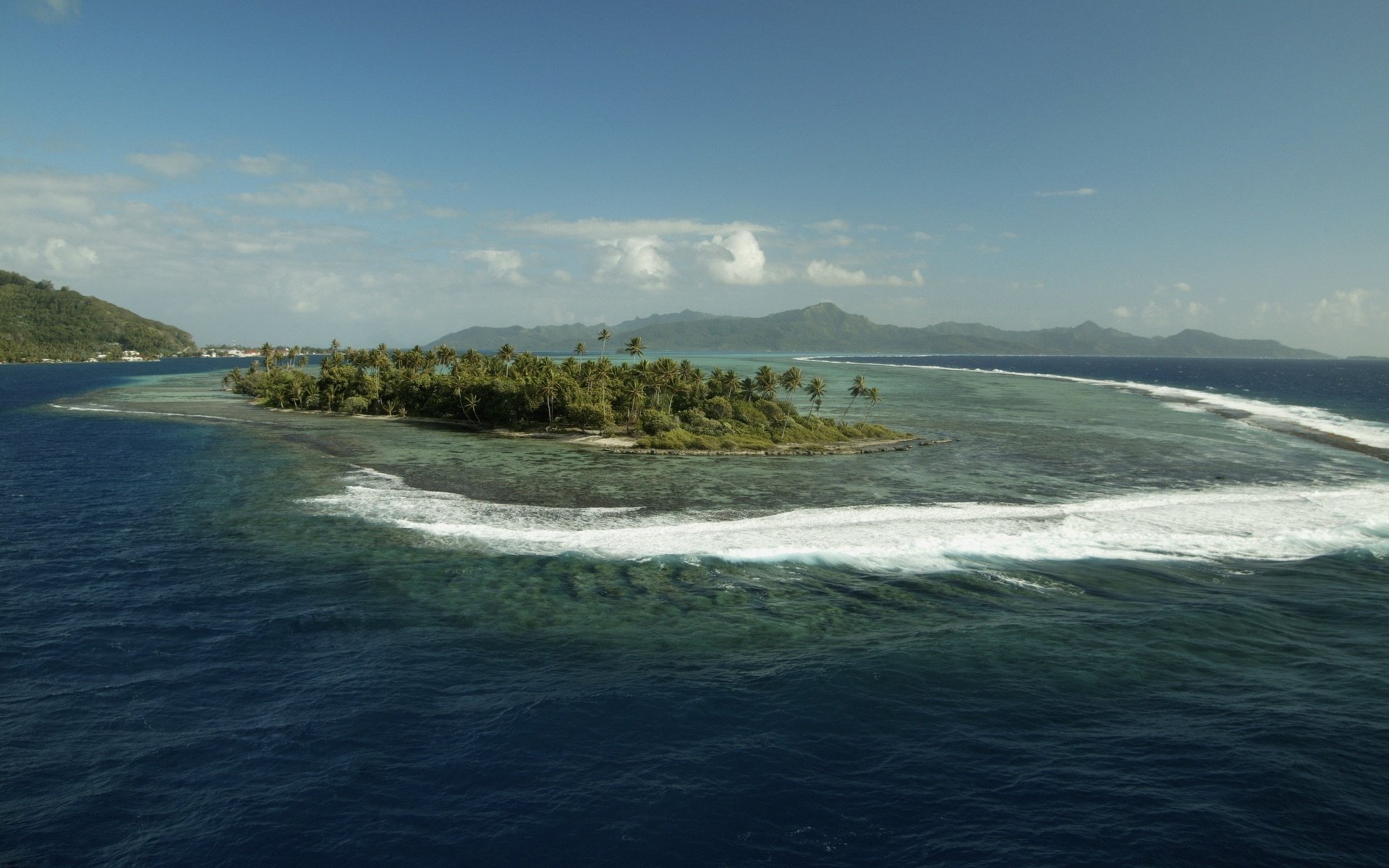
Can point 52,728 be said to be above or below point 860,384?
below

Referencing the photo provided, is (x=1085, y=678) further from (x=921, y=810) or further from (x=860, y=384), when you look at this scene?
(x=860, y=384)

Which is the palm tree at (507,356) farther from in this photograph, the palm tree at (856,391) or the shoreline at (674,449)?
the palm tree at (856,391)

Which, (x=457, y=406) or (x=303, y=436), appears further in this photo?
(x=457, y=406)

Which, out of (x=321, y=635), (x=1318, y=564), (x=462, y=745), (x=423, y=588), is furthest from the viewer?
(x=1318, y=564)

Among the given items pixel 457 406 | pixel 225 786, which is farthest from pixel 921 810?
pixel 457 406

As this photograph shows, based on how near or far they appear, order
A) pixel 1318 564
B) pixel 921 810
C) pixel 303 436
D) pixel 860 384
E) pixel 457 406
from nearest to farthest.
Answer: pixel 921 810, pixel 1318 564, pixel 303 436, pixel 860 384, pixel 457 406
